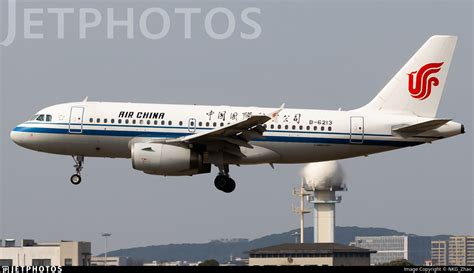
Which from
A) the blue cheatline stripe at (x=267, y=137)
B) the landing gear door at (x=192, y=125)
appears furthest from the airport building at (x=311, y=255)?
the landing gear door at (x=192, y=125)

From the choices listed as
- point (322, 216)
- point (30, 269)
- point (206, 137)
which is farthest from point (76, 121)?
point (322, 216)

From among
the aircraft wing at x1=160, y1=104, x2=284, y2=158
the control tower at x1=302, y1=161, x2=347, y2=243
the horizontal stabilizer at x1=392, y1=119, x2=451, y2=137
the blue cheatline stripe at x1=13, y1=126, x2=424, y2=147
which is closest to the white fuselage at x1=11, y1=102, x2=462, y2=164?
the blue cheatline stripe at x1=13, y1=126, x2=424, y2=147

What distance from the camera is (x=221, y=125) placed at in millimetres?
63719

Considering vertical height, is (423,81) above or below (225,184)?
above

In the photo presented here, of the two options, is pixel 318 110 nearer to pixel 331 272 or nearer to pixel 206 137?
pixel 206 137

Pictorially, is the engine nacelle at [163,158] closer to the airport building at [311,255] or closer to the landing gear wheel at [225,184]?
the landing gear wheel at [225,184]

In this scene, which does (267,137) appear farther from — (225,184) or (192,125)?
(192,125)

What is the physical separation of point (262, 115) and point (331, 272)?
78.2 feet

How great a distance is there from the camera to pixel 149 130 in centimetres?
6359

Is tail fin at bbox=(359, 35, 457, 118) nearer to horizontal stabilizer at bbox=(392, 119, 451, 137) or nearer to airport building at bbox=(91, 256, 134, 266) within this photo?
horizontal stabilizer at bbox=(392, 119, 451, 137)

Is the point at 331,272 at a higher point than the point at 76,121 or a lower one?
lower

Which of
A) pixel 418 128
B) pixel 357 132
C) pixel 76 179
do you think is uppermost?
pixel 418 128

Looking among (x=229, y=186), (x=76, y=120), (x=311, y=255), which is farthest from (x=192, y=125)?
(x=311, y=255)

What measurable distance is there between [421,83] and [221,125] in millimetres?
12182
